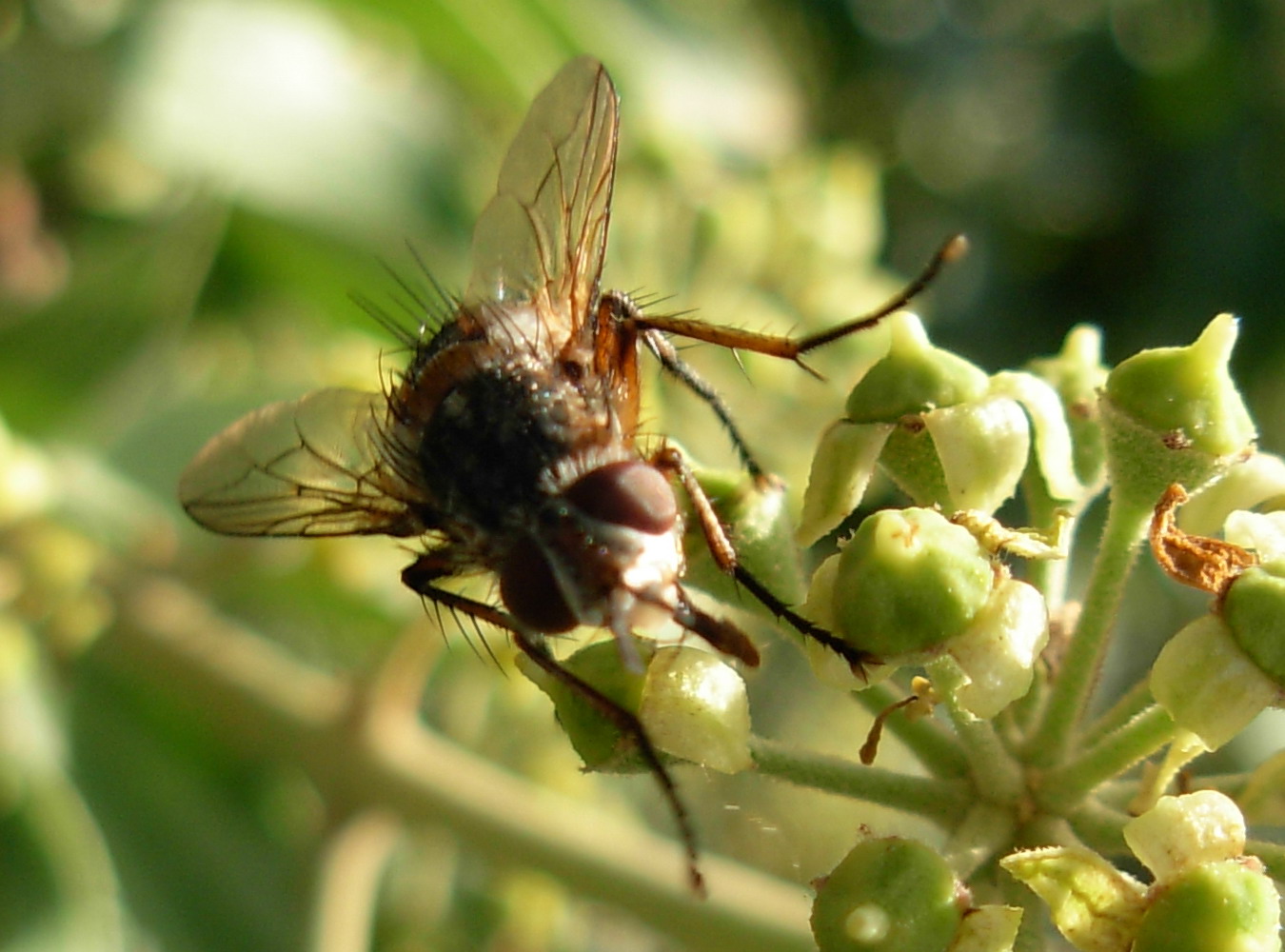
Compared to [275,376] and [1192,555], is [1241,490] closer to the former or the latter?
[1192,555]

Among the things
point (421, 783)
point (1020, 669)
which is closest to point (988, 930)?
point (1020, 669)

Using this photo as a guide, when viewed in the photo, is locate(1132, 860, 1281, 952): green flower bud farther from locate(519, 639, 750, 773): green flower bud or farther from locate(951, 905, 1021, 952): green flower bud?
locate(519, 639, 750, 773): green flower bud

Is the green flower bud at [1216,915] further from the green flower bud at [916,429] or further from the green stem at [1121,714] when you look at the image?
the green flower bud at [916,429]

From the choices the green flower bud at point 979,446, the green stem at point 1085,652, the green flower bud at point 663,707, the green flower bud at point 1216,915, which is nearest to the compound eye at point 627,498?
the green flower bud at point 663,707

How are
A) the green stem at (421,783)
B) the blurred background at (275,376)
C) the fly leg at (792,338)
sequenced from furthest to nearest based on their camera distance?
1. the blurred background at (275,376)
2. the green stem at (421,783)
3. the fly leg at (792,338)

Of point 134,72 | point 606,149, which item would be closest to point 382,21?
point 134,72

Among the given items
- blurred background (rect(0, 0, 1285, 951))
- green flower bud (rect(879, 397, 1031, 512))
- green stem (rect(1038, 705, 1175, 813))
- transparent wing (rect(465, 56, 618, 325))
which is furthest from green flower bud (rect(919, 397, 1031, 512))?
blurred background (rect(0, 0, 1285, 951))
